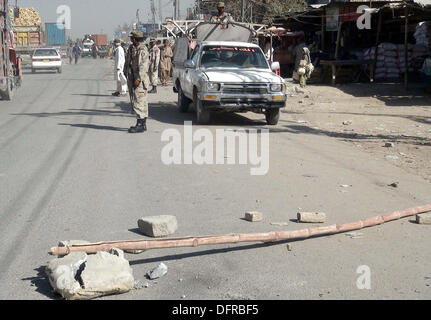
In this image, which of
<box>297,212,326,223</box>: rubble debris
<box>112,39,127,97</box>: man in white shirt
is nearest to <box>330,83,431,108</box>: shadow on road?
<box>112,39,127,97</box>: man in white shirt

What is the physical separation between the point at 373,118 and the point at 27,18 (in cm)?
4015

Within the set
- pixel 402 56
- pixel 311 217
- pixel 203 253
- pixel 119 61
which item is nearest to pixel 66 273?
pixel 203 253

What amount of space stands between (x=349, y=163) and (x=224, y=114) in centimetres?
702

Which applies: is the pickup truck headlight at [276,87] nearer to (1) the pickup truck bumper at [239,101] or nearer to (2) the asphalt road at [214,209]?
(1) the pickup truck bumper at [239,101]

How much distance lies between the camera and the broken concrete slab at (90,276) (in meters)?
4.22

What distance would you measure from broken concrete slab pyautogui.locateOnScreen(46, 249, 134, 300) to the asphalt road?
104 millimetres

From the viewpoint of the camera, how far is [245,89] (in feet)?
43.5

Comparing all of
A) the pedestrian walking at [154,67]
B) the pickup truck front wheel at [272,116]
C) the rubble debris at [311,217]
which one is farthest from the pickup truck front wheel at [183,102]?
the rubble debris at [311,217]

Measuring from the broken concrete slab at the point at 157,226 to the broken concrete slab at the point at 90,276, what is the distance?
3.47ft

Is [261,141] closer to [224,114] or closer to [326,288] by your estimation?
[224,114]
